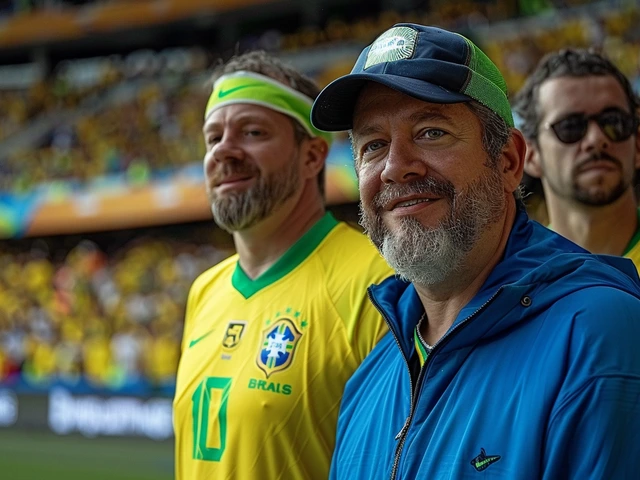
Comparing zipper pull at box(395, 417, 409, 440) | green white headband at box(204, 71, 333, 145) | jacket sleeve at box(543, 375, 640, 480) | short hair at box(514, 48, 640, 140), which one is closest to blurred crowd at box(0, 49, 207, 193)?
green white headband at box(204, 71, 333, 145)

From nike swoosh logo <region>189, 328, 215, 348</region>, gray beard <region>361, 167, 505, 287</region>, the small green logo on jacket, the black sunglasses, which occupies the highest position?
the black sunglasses

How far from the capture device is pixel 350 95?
1.86 m

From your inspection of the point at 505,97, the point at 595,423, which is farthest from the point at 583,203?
the point at 595,423

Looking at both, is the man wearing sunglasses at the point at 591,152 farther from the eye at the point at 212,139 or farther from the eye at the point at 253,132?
the eye at the point at 212,139

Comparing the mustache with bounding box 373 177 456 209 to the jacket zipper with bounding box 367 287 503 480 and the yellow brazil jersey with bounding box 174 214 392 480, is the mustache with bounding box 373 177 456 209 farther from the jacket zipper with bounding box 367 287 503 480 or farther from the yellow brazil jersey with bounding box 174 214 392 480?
the yellow brazil jersey with bounding box 174 214 392 480

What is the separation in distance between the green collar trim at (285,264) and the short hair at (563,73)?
0.76 m

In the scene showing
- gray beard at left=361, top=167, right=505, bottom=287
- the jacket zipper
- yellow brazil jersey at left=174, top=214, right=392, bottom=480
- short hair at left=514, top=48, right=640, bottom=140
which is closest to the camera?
the jacket zipper

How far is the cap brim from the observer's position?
165 cm

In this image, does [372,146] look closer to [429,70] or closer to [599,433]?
[429,70]

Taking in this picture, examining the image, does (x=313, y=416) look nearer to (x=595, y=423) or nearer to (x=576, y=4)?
(x=595, y=423)

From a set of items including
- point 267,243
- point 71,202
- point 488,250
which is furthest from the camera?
point 71,202

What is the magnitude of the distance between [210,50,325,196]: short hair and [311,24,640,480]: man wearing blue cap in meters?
1.10

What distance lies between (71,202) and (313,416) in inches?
570

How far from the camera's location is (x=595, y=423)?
1.34m
